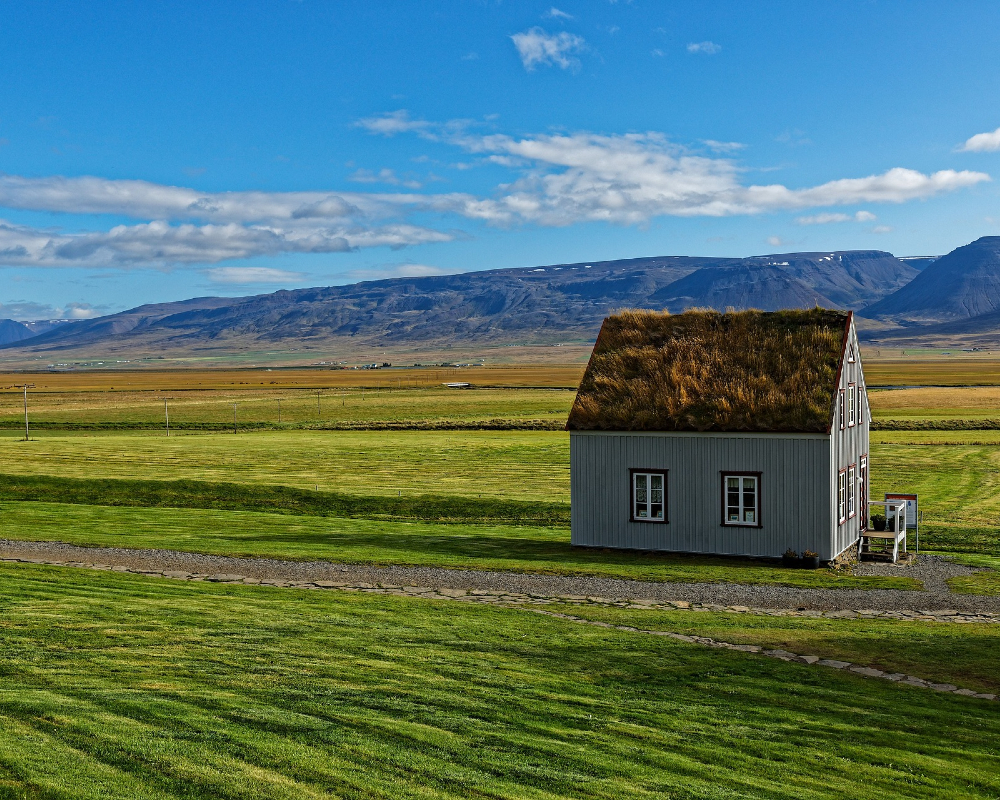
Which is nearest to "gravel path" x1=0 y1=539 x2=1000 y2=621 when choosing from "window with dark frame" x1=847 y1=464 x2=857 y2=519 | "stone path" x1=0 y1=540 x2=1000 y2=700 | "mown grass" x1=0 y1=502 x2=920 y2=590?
"stone path" x1=0 y1=540 x2=1000 y2=700

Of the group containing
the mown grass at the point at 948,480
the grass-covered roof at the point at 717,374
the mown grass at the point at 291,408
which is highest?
the grass-covered roof at the point at 717,374

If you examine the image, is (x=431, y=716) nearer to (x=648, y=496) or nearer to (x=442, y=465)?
(x=648, y=496)

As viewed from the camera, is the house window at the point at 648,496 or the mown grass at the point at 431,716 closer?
the mown grass at the point at 431,716

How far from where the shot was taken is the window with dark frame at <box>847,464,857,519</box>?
30.5m

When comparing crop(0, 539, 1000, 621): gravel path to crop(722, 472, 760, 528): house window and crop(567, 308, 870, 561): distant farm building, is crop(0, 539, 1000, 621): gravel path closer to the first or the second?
crop(567, 308, 870, 561): distant farm building

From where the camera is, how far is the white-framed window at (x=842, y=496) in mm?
29062

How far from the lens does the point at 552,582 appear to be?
80.3 ft

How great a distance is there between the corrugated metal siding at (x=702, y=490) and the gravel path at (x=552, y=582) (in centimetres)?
244

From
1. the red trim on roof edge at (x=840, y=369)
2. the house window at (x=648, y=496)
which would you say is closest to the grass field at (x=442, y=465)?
the red trim on roof edge at (x=840, y=369)

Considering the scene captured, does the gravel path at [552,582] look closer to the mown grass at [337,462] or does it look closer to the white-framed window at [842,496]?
the white-framed window at [842,496]

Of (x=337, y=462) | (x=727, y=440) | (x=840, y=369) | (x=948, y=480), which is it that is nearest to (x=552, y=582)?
(x=727, y=440)

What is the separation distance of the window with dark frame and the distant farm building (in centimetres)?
11

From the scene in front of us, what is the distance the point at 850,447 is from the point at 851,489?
137cm

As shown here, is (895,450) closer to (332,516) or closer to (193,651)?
(332,516)
